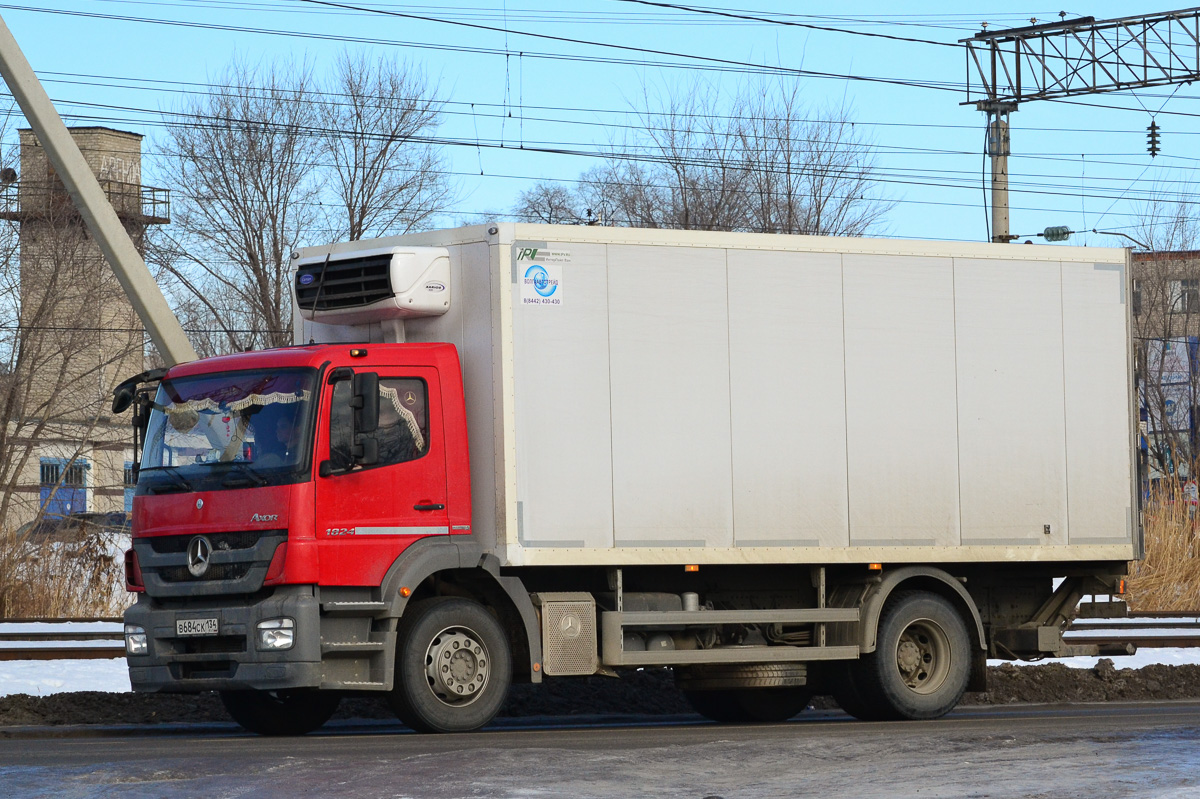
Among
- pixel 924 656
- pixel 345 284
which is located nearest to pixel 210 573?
pixel 345 284

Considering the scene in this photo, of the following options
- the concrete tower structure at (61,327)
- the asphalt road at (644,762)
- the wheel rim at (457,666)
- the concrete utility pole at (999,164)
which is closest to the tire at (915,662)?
the asphalt road at (644,762)

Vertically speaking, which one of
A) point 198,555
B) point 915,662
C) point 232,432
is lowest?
point 915,662

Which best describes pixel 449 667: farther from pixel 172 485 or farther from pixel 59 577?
→ pixel 59 577

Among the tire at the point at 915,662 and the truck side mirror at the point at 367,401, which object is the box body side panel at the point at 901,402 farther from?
the truck side mirror at the point at 367,401

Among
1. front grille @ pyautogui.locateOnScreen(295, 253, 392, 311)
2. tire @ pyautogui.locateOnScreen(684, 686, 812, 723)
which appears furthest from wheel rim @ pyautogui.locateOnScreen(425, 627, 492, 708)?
tire @ pyautogui.locateOnScreen(684, 686, 812, 723)

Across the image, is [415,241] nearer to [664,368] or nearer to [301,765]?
[664,368]

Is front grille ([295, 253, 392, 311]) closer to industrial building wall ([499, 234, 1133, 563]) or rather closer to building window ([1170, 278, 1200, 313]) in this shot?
industrial building wall ([499, 234, 1133, 563])

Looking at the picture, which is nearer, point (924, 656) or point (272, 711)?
point (272, 711)

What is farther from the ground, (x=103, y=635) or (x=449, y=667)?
(x=449, y=667)

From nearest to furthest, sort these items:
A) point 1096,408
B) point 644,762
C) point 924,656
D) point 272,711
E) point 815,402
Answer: point 644,762 < point 272,711 < point 815,402 < point 924,656 < point 1096,408

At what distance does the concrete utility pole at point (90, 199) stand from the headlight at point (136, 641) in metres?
4.93

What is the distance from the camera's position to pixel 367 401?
36.4 ft

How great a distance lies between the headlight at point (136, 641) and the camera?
1147cm

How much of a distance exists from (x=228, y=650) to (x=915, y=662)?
542 centimetres
